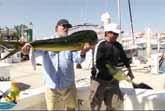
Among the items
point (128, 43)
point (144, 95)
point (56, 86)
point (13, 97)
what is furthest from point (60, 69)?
point (128, 43)

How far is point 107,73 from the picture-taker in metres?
5.43

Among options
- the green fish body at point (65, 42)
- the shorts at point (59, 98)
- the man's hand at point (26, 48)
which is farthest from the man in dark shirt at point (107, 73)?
the man's hand at point (26, 48)

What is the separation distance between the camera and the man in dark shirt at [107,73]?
5.37m

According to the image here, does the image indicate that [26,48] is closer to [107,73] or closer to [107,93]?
[107,73]

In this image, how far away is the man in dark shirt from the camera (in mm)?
5371

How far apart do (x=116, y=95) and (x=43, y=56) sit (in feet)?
3.90

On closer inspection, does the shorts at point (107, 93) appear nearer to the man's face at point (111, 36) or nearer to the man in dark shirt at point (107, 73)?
the man in dark shirt at point (107, 73)

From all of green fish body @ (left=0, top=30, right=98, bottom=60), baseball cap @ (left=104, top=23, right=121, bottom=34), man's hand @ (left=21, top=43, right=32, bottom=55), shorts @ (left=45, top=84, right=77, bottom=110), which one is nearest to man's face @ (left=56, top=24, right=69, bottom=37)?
green fish body @ (left=0, top=30, right=98, bottom=60)

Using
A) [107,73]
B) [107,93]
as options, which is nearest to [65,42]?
[107,73]

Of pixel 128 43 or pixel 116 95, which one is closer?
pixel 116 95

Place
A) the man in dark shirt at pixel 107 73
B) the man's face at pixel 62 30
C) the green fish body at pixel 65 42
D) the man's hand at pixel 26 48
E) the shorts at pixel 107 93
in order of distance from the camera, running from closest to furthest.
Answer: the man's hand at pixel 26 48, the green fish body at pixel 65 42, the man's face at pixel 62 30, the man in dark shirt at pixel 107 73, the shorts at pixel 107 93

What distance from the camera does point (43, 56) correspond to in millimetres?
5203

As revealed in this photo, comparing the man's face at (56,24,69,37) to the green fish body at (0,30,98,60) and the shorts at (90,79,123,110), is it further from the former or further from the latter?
the shorts at (90,79,123,110)

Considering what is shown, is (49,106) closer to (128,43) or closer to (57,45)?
(57,45)
